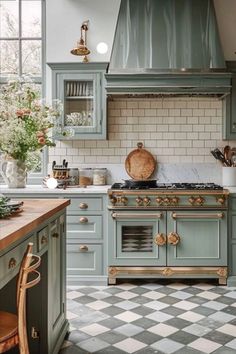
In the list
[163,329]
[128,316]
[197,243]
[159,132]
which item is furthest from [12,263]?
[159,132]

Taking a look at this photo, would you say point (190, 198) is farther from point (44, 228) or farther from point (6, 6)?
point (6, 6)

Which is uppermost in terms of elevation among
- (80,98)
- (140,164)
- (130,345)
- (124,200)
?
(80,98)

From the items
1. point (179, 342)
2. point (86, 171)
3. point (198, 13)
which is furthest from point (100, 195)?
point (198, 13)

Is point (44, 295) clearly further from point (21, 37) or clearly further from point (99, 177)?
point (21, 37)

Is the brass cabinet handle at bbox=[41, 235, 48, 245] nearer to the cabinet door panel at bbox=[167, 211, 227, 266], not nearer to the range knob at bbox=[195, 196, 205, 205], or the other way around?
the cabinet door panel at bbox=[167, 211, 227, 266]

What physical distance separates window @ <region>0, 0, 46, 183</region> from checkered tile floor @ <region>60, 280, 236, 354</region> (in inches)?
78.5

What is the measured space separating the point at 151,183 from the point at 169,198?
32cm

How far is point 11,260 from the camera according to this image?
6.26 ft

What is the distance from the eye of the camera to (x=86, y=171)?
5.20 meters

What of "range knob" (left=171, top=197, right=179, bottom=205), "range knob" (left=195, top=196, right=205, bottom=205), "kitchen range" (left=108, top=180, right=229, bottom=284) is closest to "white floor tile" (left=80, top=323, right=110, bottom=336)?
"kitchen range" (left=108, top=180, right=229, bottom=284)

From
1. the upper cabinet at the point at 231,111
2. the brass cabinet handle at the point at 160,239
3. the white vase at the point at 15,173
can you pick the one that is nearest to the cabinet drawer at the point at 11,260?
the brass cabinet handle at the point at 160,239

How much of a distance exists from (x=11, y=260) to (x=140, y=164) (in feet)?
11.1

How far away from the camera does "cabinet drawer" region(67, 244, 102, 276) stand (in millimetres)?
4484

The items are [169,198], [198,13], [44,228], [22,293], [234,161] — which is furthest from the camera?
[234,161]
